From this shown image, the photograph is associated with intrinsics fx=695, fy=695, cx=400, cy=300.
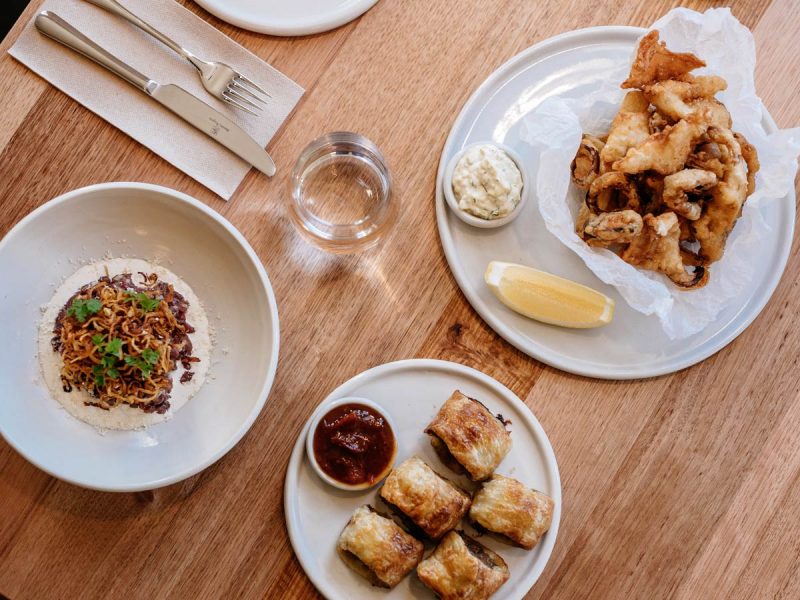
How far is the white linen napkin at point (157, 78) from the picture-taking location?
62.4 inches

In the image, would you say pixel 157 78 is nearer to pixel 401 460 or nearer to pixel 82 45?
pixel 82 45

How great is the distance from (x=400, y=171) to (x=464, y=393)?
21.3 inches

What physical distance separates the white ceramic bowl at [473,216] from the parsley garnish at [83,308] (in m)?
0.80

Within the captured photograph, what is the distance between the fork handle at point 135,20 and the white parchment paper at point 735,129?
816 mm

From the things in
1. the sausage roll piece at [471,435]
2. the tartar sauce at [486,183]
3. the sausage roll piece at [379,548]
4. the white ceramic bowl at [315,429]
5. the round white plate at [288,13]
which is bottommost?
the sausage roll piece at [379,548]

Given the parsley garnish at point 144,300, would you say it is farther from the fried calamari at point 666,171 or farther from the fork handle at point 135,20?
the fried calamari at point 666,171

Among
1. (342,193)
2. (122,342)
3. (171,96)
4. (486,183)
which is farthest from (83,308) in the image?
(486,183)

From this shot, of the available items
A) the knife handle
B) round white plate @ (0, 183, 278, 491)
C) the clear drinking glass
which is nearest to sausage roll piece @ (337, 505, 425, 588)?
round white plate @ (0, 183, 278, 491)

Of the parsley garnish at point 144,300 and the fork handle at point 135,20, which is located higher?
the fork handle at point 135,20

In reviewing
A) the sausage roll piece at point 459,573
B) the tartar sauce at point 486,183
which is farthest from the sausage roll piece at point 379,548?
the tartar sauce at point 486,183

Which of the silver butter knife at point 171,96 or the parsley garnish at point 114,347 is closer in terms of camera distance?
the parsley garnish at point 114,347

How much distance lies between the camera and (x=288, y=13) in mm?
1612

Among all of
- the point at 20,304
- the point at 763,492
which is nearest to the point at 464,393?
the point at 763,492

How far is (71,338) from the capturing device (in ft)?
4.87
